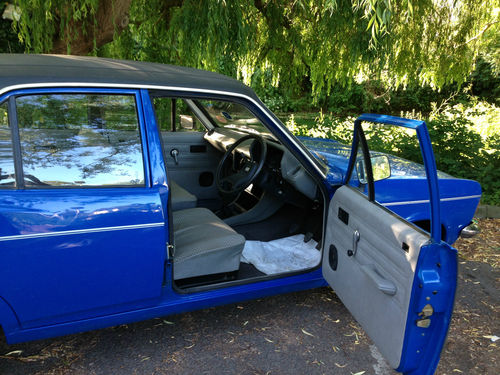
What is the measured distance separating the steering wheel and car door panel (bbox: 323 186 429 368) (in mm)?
785

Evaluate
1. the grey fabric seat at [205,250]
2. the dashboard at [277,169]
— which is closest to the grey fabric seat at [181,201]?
the grey fabric seat at [205,250]

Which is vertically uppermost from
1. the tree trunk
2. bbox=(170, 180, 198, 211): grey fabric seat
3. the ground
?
the tree trunk

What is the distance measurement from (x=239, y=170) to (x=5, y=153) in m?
2.01

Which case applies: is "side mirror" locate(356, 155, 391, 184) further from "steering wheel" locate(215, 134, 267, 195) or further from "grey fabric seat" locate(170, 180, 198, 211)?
"grey fabric seat" locate(170, 180, 198, 211)

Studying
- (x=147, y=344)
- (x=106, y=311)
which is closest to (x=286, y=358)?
(x=147, y=344)

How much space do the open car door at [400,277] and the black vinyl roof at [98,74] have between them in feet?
3.30

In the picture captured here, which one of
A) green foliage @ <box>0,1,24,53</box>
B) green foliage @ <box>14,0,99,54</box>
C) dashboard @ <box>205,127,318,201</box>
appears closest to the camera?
dashboard @ <box>205,127,318,201</box>

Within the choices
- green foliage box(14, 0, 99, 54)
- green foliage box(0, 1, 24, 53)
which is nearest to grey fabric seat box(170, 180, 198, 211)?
green foliage box(14, 0, 99, 54)

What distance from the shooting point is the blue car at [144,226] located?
2.02m

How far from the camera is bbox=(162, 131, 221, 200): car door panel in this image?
4.25 meters

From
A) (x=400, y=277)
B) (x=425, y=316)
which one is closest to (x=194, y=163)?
(x=400, y=277)

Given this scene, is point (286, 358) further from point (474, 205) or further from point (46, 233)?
point (474, 205)

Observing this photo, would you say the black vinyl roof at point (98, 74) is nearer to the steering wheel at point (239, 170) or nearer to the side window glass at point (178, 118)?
the steering wheel at point (239, 170)

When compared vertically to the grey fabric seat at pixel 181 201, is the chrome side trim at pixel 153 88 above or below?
above
